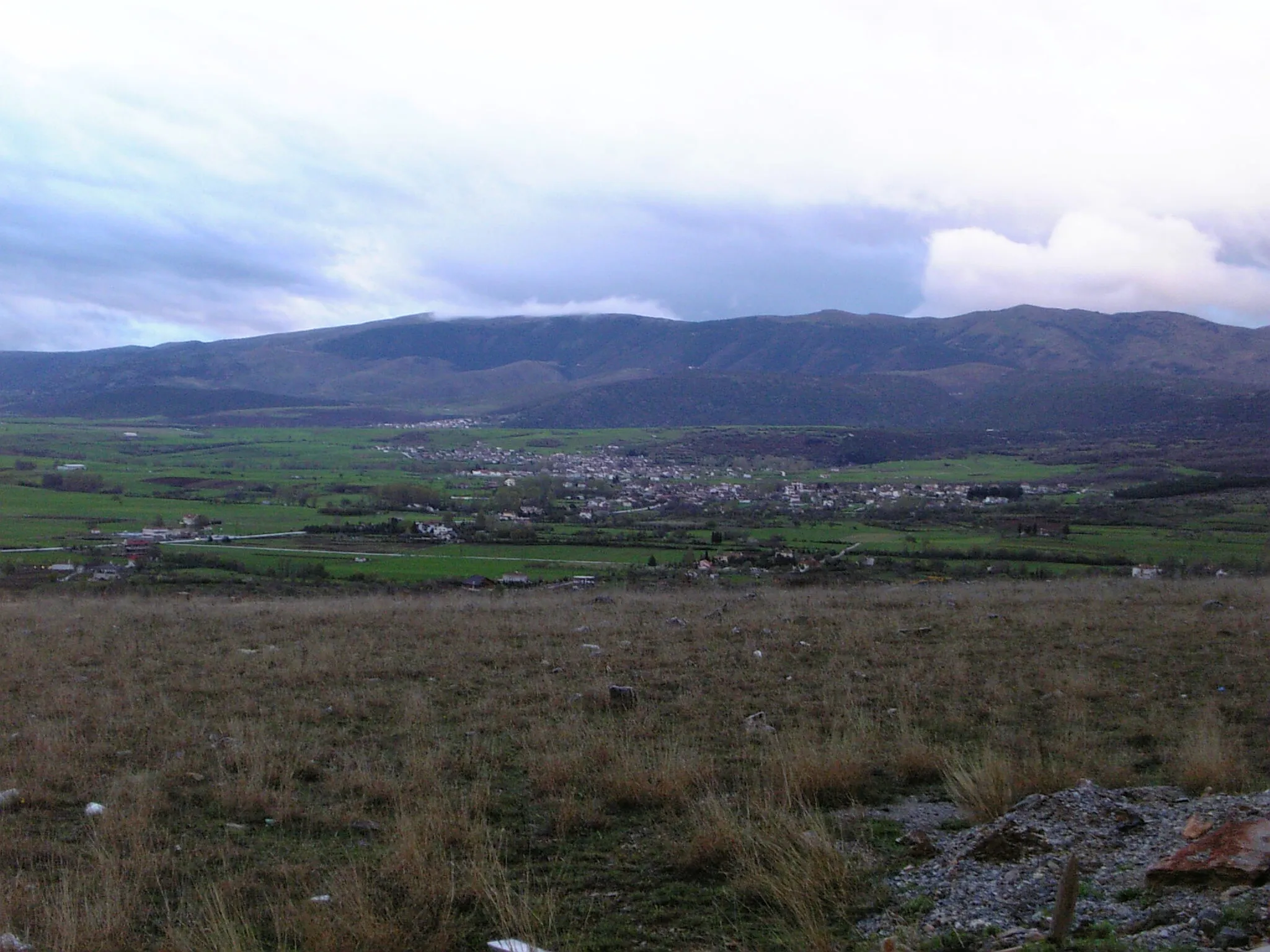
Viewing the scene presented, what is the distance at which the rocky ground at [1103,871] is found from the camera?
159 inches

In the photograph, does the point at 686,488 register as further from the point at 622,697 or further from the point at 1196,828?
the point at 1196,828

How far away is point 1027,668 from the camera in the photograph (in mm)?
10734

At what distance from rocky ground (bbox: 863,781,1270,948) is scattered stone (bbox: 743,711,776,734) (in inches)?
90.4

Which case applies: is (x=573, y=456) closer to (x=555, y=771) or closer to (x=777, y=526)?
(x=777, y=526)

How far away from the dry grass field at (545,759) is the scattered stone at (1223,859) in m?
1.38

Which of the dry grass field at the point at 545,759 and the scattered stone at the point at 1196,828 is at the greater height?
the scattered stone at the point at 1196,828

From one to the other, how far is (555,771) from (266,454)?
82.6 m

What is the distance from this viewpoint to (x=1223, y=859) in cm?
443

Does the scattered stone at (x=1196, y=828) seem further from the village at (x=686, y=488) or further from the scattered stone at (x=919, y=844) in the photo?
the village at (x=686, y=488)

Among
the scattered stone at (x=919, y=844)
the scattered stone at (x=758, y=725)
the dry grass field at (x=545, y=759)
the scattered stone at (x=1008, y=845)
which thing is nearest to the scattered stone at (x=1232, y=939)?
the scattered stone at (x=1008, y=845)

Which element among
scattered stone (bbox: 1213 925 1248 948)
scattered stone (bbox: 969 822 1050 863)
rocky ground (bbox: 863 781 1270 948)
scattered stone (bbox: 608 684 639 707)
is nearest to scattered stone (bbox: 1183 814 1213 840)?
rocky ground (bbox: 863 781 1270 948)

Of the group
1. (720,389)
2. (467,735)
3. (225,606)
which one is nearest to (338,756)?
(467,735)

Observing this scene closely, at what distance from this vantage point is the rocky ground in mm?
4043

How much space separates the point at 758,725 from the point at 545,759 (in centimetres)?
216
